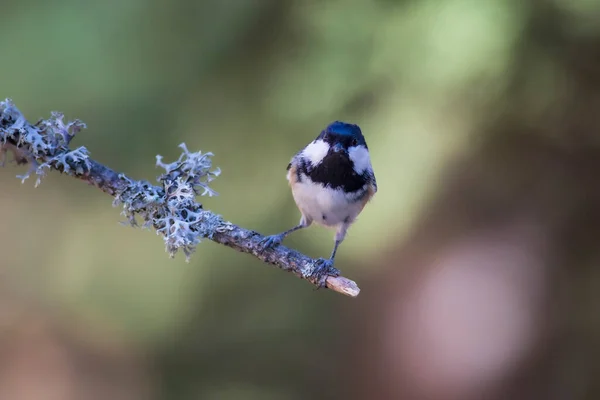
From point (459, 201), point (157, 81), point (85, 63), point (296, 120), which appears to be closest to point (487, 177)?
point (459, 201)

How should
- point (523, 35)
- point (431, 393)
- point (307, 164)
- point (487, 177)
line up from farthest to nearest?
point (431, 393), point (487, 177), point (523, 35), point (307, 164)

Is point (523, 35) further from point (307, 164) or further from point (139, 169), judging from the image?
point (139, 169)

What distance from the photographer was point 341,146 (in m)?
1.16

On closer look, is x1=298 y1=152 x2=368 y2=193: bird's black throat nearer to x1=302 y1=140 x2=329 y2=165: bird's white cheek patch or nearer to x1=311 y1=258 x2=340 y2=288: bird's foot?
x1=302 y1=140 x2=329 y2=165: bird's white cheek patch

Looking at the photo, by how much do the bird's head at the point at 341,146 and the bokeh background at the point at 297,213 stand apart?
0.76 metres

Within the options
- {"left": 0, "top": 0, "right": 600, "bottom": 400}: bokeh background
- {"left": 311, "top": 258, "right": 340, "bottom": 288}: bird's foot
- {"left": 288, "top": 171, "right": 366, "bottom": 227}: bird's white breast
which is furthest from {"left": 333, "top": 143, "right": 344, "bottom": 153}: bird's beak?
{"left": 0, "top": 0, "right": 600, "bottom": 400}: bokeh background

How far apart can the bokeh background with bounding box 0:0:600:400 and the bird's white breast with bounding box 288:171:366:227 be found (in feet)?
2.34

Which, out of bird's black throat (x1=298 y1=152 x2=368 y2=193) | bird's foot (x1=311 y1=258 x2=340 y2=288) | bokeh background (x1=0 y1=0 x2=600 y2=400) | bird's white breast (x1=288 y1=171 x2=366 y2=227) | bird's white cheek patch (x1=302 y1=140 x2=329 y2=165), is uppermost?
bokeh background (x1=0 y1=0 x2=600 y2=400)

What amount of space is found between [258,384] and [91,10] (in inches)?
82.6

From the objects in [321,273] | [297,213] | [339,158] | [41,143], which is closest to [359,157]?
[339,158]

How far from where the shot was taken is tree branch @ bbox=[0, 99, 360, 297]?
30.0 inches

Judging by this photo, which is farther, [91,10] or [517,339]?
[517,339]

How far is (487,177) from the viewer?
2635 mm

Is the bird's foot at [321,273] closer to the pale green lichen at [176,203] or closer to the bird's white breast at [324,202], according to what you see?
the pale green lichen at [176,203]
